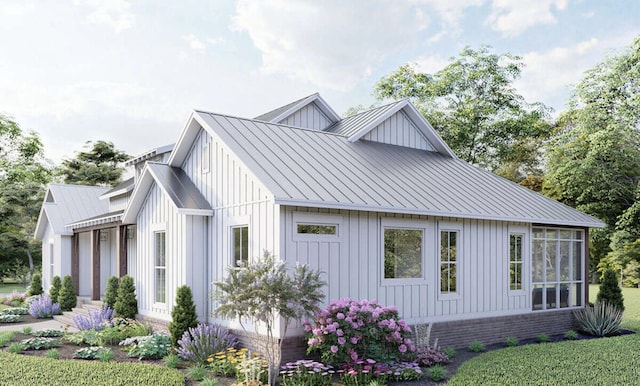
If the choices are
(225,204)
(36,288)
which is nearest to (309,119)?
(225,204)

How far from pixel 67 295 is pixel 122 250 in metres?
3.66

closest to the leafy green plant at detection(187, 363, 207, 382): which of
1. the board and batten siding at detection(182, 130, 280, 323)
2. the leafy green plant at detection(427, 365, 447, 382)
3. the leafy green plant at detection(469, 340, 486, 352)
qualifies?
the board and batten siding at detection(182, 130, 280, 323)

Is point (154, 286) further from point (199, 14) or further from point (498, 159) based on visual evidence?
point (498, 159)

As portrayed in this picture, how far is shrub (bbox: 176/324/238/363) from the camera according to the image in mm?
10070

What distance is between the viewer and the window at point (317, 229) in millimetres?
10016

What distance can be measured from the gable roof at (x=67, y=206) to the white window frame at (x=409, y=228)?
41.5 feet

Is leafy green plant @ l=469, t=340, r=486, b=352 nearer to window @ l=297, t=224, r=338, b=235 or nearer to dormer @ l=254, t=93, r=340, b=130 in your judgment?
window @ l=297, t=224, r=338, b=235

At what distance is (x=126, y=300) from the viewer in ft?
44.9

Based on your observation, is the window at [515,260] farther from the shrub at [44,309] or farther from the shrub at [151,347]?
the shrub at [44,309]

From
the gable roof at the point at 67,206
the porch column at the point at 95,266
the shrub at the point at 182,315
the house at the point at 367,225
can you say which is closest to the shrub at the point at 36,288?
the gable roof at the point at 67,206

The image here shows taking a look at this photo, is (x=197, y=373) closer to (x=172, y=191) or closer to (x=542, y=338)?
(x=172, y=191)

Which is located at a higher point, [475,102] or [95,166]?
[475,102]

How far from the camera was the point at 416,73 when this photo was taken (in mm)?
32469

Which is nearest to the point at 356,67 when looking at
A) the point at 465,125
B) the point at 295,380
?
the point at 465,125
